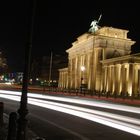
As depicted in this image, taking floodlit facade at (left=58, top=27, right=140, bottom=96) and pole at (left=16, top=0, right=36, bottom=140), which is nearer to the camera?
pole at (left=16, top=0, right=36, bottom=140)

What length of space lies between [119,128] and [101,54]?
253 feet

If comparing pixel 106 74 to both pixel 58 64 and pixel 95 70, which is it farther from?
pixel 58 64

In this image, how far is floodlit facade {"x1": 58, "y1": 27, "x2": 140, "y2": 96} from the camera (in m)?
74.8

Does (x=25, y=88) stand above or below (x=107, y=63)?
below

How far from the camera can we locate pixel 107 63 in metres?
86.5

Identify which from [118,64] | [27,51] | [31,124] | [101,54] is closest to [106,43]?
[101,54]

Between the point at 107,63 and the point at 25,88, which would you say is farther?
the point at 107,63

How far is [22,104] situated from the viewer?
10.6 m

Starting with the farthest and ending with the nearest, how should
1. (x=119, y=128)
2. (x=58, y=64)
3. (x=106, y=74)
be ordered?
(x=58, y=64), (x=106, y=74), (x=119, y=128)

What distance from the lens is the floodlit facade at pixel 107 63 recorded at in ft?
245

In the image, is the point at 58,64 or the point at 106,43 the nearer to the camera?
the point at 106,43

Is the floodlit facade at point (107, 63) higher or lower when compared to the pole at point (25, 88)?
higher

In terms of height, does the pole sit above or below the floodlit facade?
below

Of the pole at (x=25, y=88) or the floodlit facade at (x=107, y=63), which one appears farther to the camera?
the floodlit facade at (x=107, y=63)
